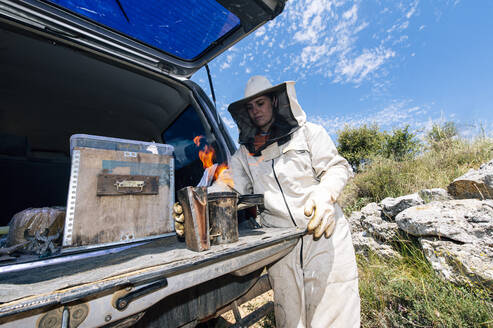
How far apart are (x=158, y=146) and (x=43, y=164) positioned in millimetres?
3398

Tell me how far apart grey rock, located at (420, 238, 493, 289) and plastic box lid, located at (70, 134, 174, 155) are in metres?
2.80

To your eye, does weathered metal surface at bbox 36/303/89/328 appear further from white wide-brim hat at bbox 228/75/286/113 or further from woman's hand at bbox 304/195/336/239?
white wide-brim hat at bbox 228/75/286/113

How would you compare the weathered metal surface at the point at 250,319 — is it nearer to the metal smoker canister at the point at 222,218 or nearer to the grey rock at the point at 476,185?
the metal smoker canister at the point at 222,218

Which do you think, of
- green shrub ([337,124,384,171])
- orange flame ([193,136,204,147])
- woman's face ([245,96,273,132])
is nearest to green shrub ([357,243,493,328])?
woman's face ([245,96,273,132])

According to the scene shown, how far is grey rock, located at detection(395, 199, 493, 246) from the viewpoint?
208 centimetres

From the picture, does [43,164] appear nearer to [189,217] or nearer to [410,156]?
[189,217]

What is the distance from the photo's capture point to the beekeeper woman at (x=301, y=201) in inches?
57.1

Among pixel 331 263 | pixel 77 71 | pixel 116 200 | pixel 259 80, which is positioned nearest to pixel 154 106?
pixel 77 71

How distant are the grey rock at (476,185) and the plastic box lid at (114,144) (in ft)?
12.0

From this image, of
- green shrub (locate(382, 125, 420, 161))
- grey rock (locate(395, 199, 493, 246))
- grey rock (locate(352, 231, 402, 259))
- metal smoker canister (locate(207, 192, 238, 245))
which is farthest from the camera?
green shrub (locate(382, 125, 420, 161))

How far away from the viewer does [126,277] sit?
63cm

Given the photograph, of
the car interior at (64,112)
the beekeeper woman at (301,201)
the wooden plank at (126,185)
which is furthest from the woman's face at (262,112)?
the wooden plank at (126,185)

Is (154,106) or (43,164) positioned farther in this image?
(43,164)

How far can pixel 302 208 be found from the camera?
1.56 m
